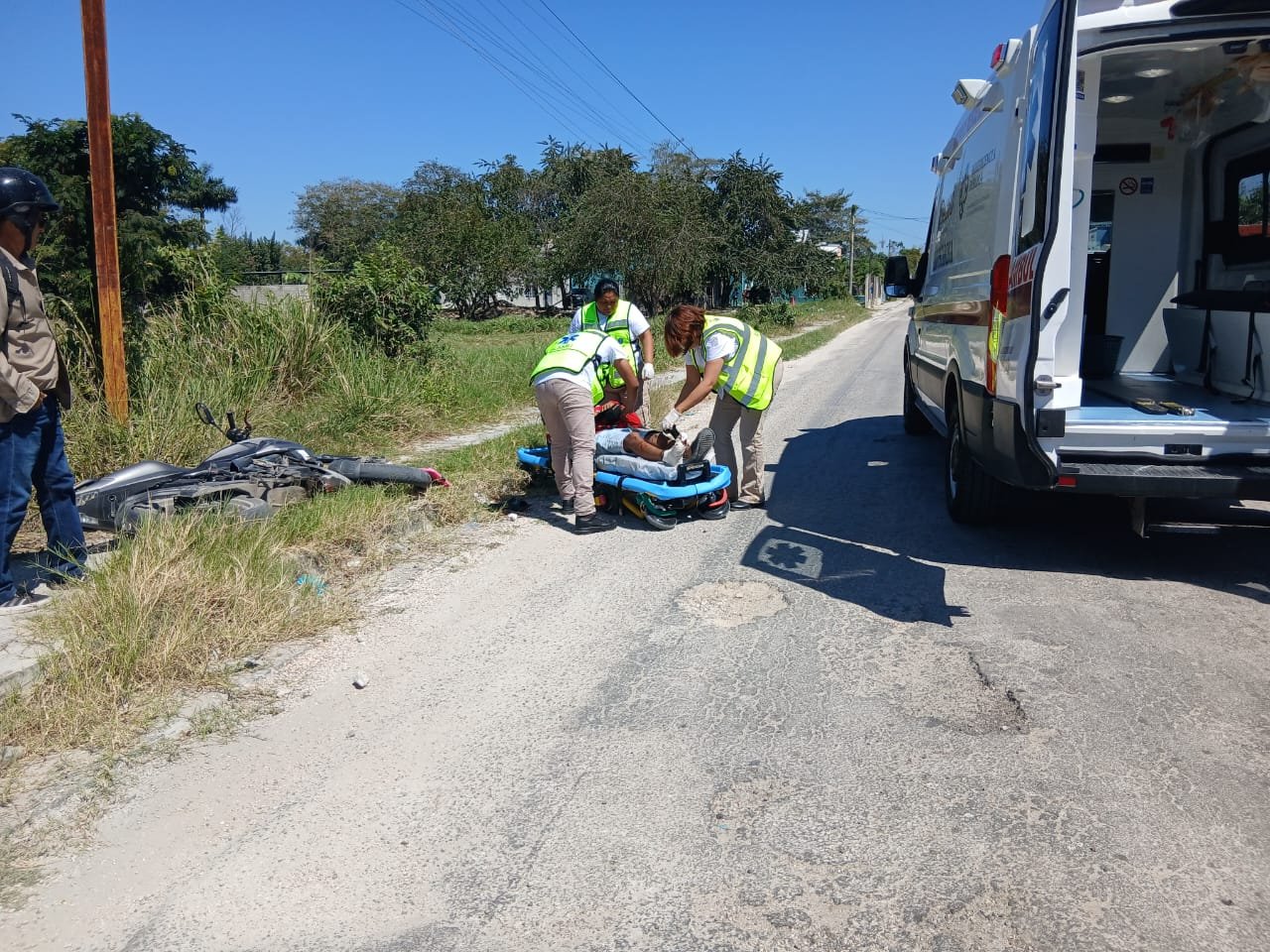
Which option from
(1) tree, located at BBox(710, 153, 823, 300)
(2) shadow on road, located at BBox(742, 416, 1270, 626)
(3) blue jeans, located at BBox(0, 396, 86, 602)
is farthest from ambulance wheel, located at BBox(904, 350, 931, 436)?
(1) tree, located at BBox(710, 153, 823, 300)

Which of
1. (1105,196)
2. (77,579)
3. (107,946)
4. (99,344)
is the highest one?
(1105,196)

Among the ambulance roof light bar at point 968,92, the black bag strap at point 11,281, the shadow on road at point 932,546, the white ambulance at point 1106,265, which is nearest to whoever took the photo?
the black bag strap at point 11,281

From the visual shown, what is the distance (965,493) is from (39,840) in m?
5.31

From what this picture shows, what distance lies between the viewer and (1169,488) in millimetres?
5086

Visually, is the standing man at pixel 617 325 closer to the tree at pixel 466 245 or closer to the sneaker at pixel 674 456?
the sneaker at pixel 674 456

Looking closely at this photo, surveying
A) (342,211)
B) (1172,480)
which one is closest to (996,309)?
(1172,480)

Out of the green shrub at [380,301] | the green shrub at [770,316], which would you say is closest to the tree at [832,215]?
the green shrub at [770,316]

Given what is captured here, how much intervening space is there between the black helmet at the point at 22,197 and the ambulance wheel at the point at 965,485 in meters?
5.23

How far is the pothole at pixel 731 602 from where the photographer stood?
5117 millimetres

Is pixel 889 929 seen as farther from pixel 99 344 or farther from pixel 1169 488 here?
pixel 99 344

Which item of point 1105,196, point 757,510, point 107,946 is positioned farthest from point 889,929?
point 1105,196

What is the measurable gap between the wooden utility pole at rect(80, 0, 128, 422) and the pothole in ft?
15.4

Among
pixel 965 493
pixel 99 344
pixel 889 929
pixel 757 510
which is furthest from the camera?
pixel 99 344

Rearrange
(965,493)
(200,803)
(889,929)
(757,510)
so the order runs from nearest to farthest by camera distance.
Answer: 1. (889,929)
2. (200,803)
3. (965,493)
4. (757,510)
